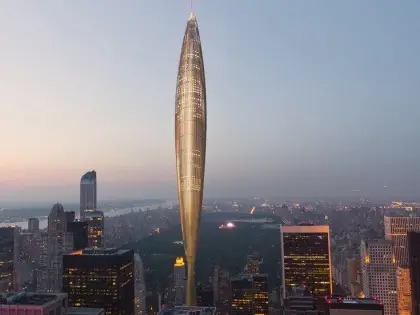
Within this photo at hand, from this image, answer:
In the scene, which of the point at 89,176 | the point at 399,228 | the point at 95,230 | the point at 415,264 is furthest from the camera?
the point at 89,176

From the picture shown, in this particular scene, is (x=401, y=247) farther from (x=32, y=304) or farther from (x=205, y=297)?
(x=32, y=304)

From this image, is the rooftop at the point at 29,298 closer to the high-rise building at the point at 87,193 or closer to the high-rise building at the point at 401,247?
the high-rise building at the point at 401,247

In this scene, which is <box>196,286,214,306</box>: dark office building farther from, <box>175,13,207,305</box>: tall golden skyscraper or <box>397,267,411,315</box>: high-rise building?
<box>175,13,207,305</box>: tall golden skyscraper

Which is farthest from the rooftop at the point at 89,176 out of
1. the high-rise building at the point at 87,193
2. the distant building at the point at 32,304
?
the distant building at the point at 32,304

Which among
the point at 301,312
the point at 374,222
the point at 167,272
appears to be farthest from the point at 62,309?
the point at 374,222

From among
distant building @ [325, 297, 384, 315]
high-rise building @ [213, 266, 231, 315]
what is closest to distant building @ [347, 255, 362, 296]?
high-rise building @ [213, 266, 231, 315]

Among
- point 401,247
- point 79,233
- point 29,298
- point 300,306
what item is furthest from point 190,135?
point 401,247
